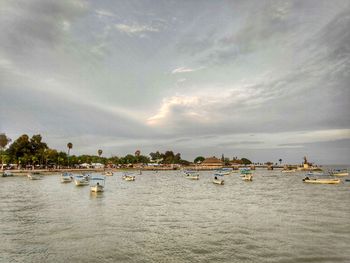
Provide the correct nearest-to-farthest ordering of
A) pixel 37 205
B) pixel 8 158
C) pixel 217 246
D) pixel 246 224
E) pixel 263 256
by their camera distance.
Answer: pixel 263 256 < pixel 217 246 < pixel 246 224 < pixel 37 205 < pixel 8 158

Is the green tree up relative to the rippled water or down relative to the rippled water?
up

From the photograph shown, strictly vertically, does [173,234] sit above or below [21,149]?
below

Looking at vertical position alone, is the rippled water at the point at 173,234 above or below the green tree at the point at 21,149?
below

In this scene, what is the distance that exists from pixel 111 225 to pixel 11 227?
9.12 m

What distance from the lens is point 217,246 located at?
21.2 m

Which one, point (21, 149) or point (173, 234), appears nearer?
point (173, 234)

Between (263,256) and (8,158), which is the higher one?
(8,158)

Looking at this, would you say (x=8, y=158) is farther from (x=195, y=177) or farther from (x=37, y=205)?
(x=37, y=205)

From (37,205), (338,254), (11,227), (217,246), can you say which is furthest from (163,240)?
(37,205)

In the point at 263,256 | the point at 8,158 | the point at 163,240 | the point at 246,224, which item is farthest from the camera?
the point at 8,158

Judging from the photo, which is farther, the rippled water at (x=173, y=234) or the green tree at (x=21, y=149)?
the green tree at (x=21, y=149)

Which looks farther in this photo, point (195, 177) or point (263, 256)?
point (195, 177)

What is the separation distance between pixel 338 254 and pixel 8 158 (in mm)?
163247

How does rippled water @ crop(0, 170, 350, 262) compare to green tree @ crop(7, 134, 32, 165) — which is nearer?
rippled water @ crop(0, 170, 350, 262)
